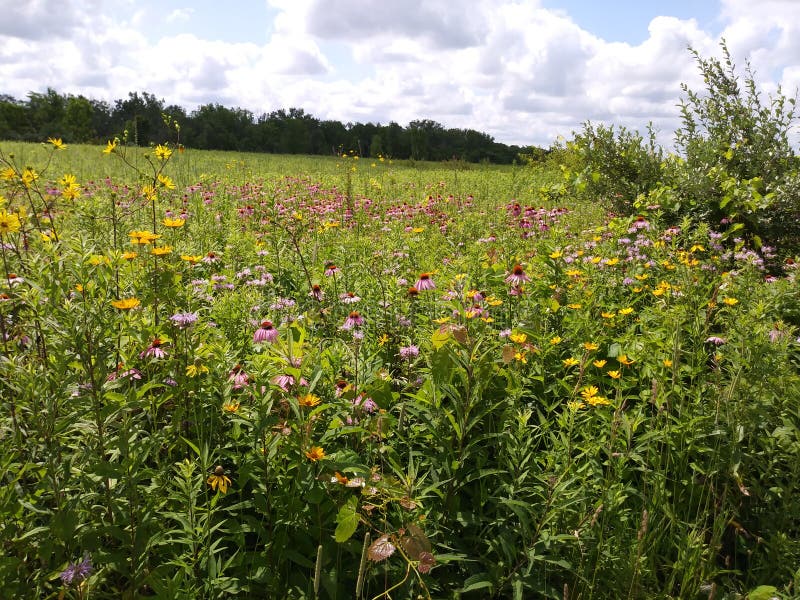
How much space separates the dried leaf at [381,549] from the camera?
4.20ft

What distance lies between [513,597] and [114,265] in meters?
1.83

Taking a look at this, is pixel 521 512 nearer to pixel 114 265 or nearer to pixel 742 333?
pixel 742 333

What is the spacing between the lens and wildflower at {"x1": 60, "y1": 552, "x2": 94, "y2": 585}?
138cm

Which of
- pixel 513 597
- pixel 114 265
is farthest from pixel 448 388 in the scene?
pixel 114 265

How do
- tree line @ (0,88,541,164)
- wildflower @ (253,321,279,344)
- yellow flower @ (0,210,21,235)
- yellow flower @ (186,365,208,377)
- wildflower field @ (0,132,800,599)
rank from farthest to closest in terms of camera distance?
tree line @ (0,88,541,164)
wildflower @ (253,321,279,344)
yellow flower @ (0,210,21,235)
yellow flower @ (186,365,208,377)
wildflower field @ (0,132,800,599)

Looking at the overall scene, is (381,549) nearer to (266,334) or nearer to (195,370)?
(195,370)

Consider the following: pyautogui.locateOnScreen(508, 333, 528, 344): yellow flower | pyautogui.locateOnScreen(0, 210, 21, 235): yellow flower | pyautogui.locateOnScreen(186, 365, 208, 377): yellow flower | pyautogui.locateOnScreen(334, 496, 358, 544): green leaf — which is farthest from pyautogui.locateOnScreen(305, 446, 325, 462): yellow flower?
pyautogui.locateOnScreen(0, 210, 21, 235): yellow flower

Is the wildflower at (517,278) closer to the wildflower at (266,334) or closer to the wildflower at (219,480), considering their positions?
the wildflower at (266,334)

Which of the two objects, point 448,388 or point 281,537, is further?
point 448,388

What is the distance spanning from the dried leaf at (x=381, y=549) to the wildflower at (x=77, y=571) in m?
0.82

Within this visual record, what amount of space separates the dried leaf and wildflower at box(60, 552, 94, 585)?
823mm

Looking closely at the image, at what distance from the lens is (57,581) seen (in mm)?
1635

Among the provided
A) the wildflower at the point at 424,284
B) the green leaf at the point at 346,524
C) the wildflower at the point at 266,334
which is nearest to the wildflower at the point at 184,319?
the wildflower at the point at 266,334

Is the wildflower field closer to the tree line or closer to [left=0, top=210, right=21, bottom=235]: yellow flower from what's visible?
[left=0, top=210, right=21, bottom=235]: yellow flower
